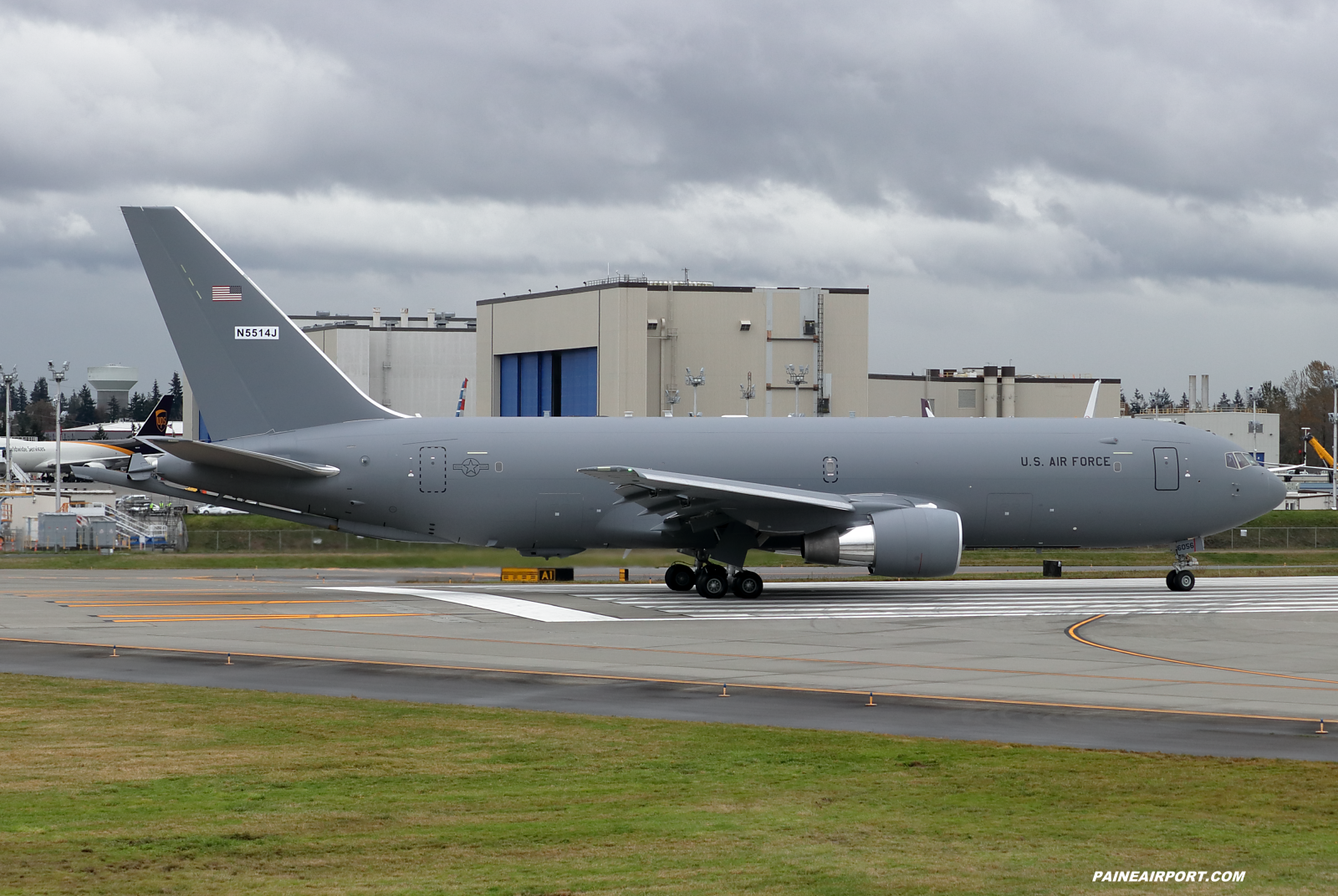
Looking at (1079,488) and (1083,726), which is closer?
(1083,726)

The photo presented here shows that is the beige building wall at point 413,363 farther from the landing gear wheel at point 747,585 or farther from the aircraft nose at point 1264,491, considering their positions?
the aircraft nose at point 1264,491

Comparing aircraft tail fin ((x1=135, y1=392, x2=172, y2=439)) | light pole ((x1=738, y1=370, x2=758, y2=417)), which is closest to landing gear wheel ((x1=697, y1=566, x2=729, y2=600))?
light pole ((x1=738, y1=370, x2=758, y2=417))

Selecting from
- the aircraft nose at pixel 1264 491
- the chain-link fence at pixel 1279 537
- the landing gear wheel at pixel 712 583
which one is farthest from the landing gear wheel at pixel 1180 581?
the chain-link fence at pixel 1279 537

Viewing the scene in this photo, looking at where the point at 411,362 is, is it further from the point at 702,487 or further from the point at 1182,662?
the point at 1182,662

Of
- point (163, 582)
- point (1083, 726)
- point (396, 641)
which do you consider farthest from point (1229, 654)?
point (163, 582)

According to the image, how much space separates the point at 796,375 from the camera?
86.1 meters

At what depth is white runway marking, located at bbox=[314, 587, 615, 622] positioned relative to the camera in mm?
27484

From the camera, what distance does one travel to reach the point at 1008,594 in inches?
1339

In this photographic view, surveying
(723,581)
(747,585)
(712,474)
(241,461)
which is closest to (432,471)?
(241,461)

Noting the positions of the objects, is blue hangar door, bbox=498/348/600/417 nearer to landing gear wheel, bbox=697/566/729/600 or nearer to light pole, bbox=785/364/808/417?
light pole, bbox=785/364/808/417

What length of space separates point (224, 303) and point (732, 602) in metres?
14.9

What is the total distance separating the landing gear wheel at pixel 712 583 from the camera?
32125mm

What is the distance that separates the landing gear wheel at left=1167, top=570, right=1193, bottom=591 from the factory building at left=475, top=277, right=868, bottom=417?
177ft

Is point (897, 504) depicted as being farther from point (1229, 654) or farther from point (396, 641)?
point (396, 641)
